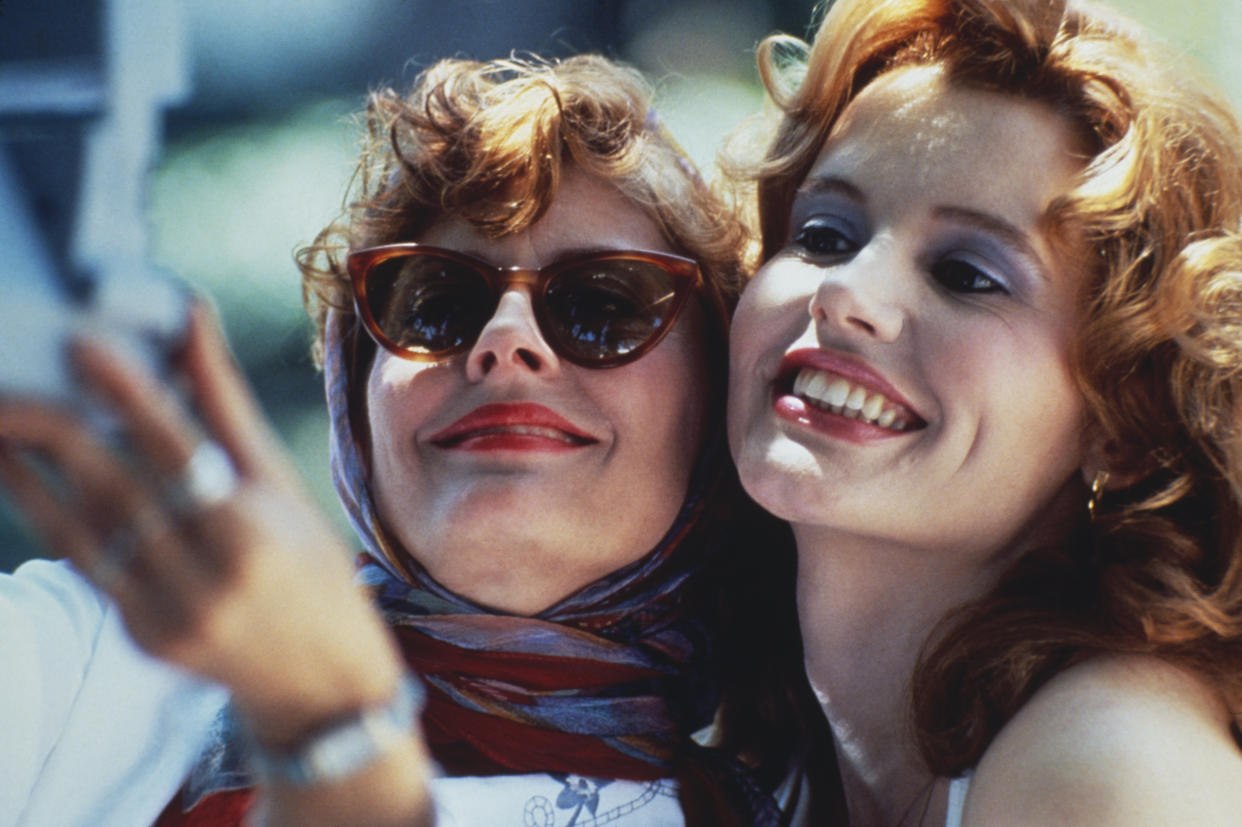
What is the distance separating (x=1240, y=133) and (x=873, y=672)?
0.75 meters

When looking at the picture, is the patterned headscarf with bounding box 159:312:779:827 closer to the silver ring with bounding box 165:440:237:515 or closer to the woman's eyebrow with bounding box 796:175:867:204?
the woman's eyebrow with bounding box 796:175:867:204

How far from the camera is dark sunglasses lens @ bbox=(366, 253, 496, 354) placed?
1422 millimetres

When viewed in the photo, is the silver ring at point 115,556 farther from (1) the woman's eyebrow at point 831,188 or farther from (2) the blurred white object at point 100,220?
(1) the woman's eyebrow at point 831,188

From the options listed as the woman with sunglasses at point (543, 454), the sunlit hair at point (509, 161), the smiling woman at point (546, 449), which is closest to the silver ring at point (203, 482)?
the woman with sunglasses at point (543, 454)

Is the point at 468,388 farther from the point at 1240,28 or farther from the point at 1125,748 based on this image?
the point at 1240,28

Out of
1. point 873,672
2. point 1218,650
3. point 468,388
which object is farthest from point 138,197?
point 1218,650

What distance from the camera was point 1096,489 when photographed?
1.40m

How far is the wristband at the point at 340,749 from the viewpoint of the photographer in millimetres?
770

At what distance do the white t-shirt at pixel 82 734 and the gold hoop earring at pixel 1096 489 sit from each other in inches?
38.4

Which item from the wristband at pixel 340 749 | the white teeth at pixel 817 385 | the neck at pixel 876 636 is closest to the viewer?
the wristband at pixel 340 749

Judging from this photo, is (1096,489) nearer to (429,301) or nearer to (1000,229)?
(1000,229)

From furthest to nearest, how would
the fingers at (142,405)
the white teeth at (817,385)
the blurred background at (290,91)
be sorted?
the white teeth at (817,385)
the blurred background at (290,91)
the fingers at (142,405)

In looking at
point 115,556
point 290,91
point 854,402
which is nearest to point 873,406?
point 854,402

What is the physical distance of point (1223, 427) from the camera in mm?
1323
